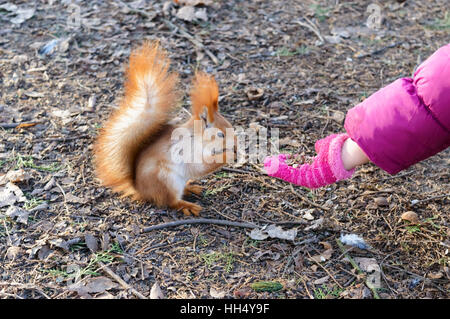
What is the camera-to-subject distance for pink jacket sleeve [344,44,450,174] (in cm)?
165

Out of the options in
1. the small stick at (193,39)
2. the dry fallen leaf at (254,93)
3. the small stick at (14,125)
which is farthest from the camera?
the small stick at (193,39)

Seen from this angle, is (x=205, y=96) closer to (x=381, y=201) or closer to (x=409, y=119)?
(x=409, y=119)

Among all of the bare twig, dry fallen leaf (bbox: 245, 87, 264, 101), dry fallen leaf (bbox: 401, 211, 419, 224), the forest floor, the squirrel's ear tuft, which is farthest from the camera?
the bare twig

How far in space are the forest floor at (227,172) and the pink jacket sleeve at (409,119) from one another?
1.25 ft

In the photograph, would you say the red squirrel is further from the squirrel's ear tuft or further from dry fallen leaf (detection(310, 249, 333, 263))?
dry fallen leaf (detection(310, 249, 333, 263))

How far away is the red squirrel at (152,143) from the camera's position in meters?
1.98

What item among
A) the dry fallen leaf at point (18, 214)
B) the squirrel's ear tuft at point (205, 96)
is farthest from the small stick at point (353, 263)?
the dry fallen leaf at point (18, 214)

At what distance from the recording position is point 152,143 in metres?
2.05

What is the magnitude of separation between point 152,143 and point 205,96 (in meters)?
0.30

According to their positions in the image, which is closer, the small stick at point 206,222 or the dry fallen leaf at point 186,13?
the small stick at point 206,222

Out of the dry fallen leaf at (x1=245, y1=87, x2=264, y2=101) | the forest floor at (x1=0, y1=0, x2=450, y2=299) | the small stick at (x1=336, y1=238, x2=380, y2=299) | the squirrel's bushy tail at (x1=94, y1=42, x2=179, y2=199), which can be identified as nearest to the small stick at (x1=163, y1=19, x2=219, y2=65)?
the forest floor at (x1=0, y1=0, x2=450, y2=299)

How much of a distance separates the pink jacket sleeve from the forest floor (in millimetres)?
379

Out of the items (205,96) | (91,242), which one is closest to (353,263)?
(205,96)

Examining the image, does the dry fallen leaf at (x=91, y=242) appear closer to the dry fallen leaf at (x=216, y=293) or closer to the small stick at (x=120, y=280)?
the small stick at (x=120, y=280)
